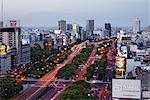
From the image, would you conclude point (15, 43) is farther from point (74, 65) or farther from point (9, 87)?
point (9, 87)

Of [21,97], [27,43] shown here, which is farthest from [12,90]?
[27,43]

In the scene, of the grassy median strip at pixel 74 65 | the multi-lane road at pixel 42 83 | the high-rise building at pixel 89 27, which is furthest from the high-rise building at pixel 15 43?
the high-rise building at pixel 89 27

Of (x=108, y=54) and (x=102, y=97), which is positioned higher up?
(x=108, y=54)

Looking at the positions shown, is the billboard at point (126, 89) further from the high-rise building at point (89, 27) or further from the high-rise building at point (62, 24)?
the high-rise building at point (62, 24)

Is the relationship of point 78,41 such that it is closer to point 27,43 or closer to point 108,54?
point 108,54

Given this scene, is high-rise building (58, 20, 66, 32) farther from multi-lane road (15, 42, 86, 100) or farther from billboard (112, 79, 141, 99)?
billboard (112, 79, 141, 99)

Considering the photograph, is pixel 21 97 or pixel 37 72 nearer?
pixel 21 97

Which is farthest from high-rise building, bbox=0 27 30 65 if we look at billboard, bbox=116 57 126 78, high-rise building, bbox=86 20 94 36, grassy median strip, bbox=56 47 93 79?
billboard, bbox=116 57 126 78
